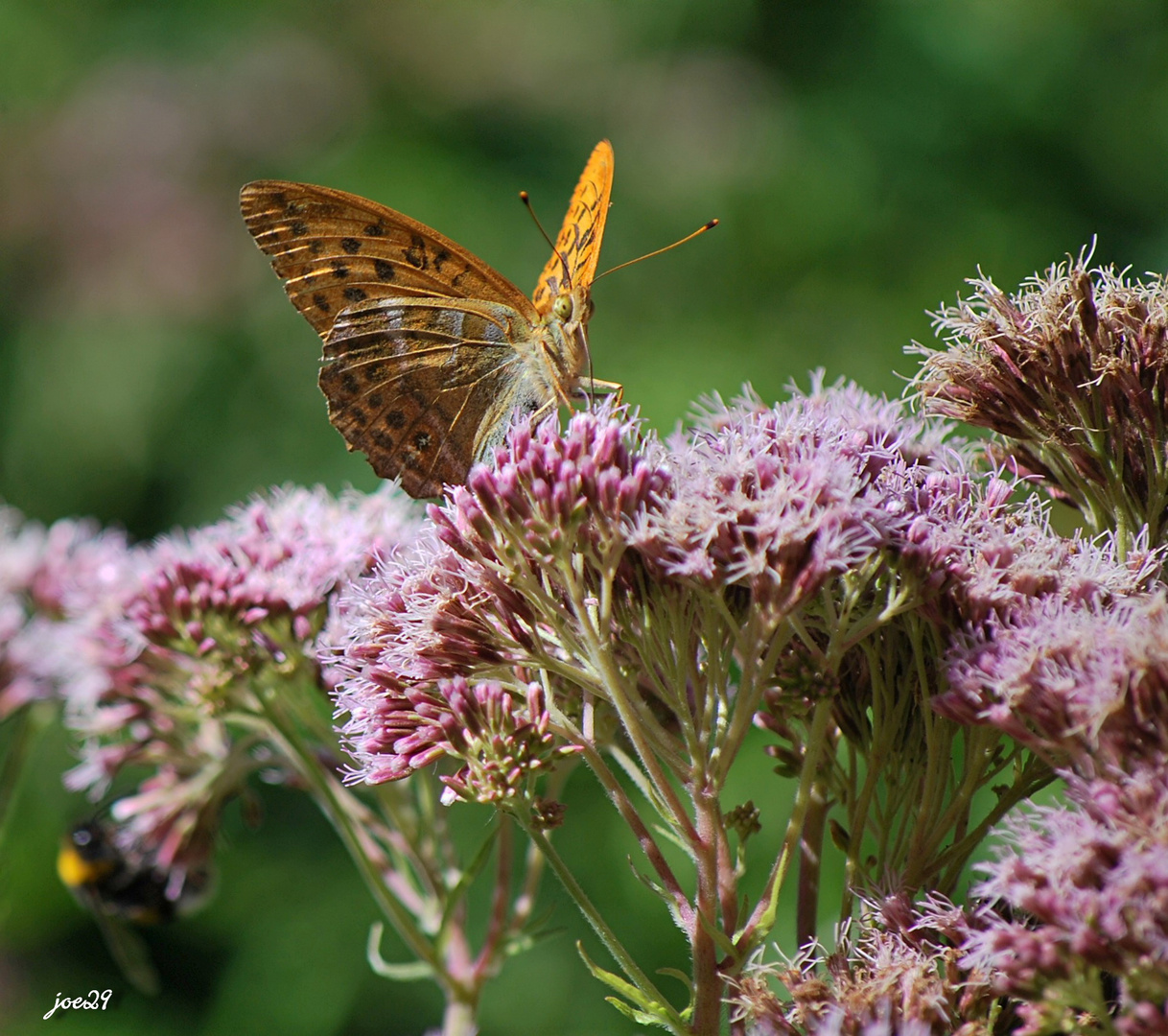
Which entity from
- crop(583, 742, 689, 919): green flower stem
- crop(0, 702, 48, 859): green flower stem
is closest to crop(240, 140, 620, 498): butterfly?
crop(583, 742, 689, 919): green flower stem

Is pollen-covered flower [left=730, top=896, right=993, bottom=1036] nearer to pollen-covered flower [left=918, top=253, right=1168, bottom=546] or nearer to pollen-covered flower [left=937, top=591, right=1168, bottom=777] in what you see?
pollen-covered flower [left=937, top=591, right=1168, bottom=777]

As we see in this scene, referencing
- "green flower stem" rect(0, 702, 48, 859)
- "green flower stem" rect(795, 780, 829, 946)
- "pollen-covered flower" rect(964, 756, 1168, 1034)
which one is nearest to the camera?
"pollen-covered flower" rect(964, 756, 1168, 1034)

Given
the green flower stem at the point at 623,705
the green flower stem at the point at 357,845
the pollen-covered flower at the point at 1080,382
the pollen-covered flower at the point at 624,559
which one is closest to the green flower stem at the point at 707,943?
the green flower stem at the point at 623,705

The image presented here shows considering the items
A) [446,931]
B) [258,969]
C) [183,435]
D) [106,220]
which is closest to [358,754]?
[446,931]

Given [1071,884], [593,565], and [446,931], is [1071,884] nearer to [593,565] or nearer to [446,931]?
[593,565]

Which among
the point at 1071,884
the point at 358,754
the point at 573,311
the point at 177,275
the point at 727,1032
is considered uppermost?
the point at 177,275

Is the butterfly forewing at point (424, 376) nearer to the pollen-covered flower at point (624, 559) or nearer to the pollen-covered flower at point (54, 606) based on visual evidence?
the pollen-covered flower at point (624, 559)

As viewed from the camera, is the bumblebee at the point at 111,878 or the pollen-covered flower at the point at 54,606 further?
the bumblebee at the point at 111,878
